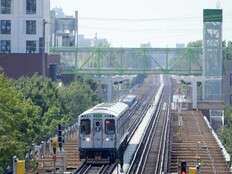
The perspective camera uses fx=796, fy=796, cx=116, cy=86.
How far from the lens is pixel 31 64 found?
231 ft

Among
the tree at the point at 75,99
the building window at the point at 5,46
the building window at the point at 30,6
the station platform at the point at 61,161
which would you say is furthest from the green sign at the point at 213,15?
the station platform at the point at 61,161

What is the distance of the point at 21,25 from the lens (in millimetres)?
72875

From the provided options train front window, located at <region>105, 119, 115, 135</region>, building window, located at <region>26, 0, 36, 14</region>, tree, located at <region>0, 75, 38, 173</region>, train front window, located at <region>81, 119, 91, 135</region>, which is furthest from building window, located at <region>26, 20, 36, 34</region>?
train front window, located at <region>105, 119, 115, 135</region>

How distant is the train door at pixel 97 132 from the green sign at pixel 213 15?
142ft

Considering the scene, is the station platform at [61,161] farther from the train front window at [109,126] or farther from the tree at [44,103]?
the train front window at [109,126]

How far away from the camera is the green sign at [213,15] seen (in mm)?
79750

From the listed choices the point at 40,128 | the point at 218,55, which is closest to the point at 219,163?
the point at 40,128

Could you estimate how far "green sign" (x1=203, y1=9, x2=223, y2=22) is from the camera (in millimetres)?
79750

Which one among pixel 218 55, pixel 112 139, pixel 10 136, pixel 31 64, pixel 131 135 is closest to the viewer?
pixel 10 136

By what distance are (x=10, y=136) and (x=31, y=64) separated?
1540 inches

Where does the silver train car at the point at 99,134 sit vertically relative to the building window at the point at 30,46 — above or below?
below

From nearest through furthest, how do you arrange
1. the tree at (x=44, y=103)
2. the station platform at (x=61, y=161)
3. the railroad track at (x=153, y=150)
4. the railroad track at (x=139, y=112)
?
the station platform at (x=61, y=161)
the railroad track at (x=153, y=150)
the tree at (x=44, y=103)
the railroad track at (x=139, y=112)

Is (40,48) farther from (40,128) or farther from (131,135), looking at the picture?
(40,128)

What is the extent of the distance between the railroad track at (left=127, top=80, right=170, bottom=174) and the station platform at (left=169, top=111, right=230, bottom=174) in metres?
0.55
